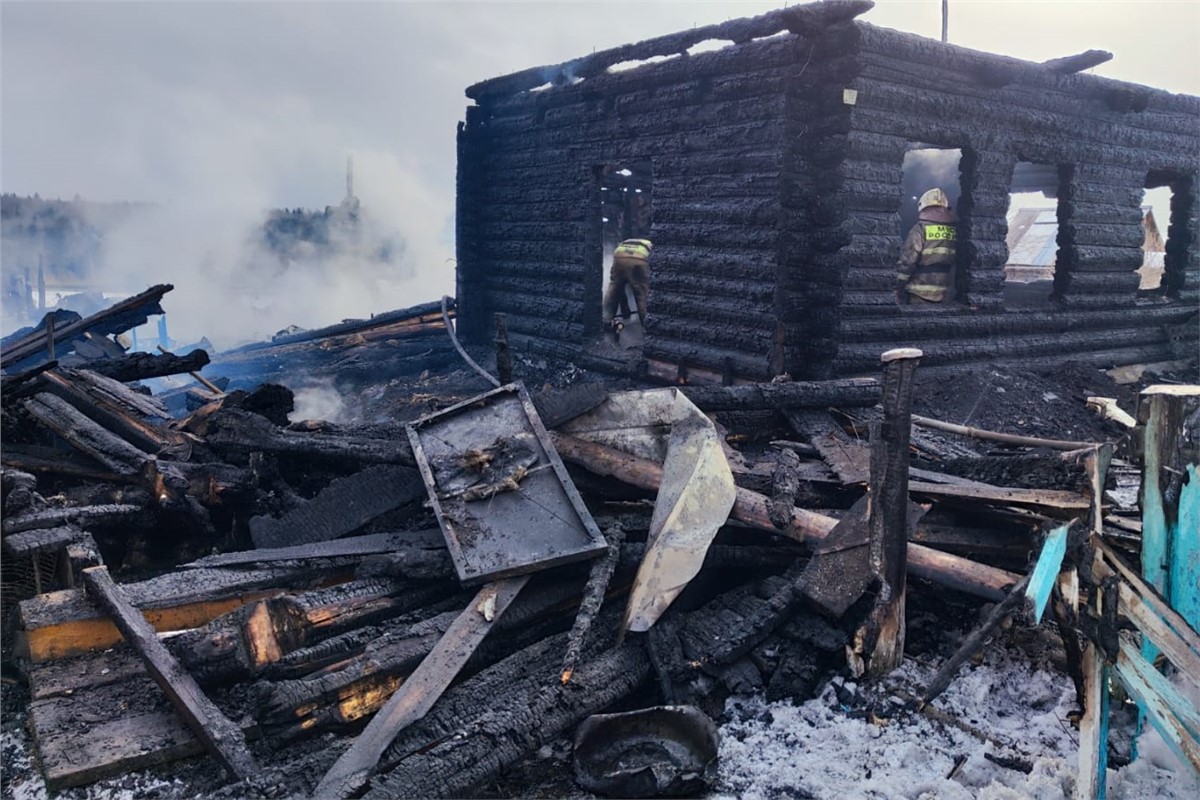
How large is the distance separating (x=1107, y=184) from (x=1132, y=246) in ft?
3.73

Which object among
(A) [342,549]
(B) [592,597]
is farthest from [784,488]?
(A) [342,549]

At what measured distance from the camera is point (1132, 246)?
10953 millimetres

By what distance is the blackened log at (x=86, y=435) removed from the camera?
5.81m

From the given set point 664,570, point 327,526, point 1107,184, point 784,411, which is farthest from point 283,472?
point 1107,184

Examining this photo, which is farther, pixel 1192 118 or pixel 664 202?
pixel 1192 118

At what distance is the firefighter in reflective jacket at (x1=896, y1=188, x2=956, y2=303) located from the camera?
9203 millimetres

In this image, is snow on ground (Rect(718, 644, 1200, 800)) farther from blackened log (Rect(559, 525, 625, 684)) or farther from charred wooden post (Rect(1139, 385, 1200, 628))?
blackened log (Rect(559, 525, 625, 684))

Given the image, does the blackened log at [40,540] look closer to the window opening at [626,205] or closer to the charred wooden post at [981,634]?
the charred wooden post at [981,634]

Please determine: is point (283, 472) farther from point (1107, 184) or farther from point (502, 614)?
point (1107, 184)

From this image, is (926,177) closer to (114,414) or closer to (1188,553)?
(1188,553)

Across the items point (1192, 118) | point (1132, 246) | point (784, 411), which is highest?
point (1192, 118)

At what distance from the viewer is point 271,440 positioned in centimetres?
596

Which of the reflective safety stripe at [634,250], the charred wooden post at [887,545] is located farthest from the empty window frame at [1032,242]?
the charred wooden post at [887,545]

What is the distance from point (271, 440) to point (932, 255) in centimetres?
776
